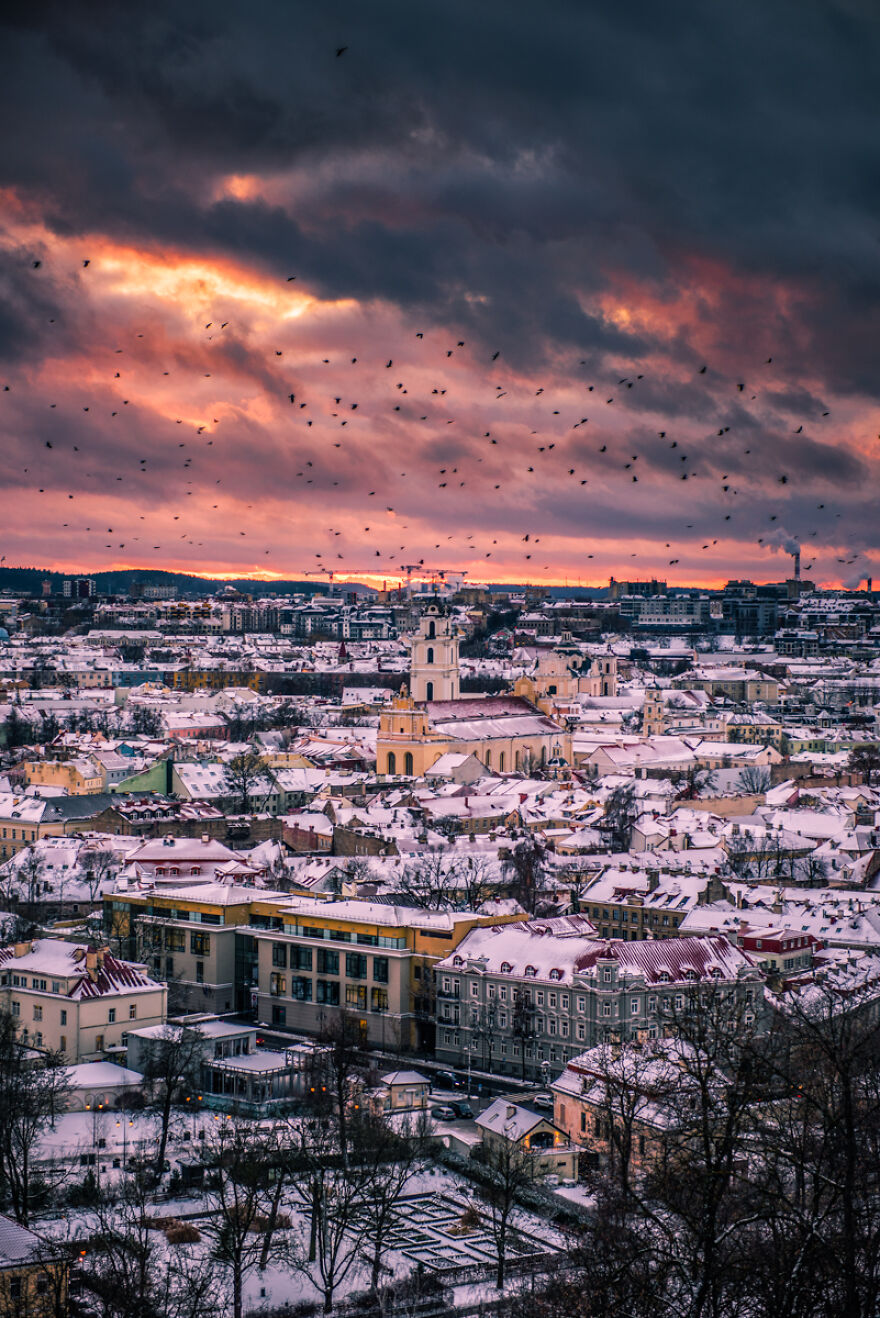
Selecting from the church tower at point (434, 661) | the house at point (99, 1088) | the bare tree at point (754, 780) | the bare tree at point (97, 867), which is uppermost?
the church tower at point (434, 661)

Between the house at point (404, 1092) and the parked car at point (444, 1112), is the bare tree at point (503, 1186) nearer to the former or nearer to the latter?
the parked car at point (444, 1112)

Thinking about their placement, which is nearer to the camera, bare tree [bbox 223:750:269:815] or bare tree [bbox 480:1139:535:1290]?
bare tree [bbox 480:1139:535:1290]

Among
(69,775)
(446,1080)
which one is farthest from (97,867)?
(69,775)

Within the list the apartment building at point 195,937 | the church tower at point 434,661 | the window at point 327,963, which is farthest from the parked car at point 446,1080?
the church tower at point 434,661

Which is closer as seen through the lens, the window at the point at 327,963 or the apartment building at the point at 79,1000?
the apartment building at the point at 79,1000

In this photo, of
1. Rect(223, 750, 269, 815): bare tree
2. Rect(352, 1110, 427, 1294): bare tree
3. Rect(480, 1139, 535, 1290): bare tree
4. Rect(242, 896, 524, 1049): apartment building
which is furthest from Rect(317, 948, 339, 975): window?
Rect(223, 750, 269, 815): bare tree

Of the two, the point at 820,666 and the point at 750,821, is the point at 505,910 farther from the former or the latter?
the point at 820,666

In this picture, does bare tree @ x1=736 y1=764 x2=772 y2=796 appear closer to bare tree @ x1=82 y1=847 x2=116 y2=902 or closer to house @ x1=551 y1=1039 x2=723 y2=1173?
bare tree @ x1=82 y1=847 x2=116 y2=902
